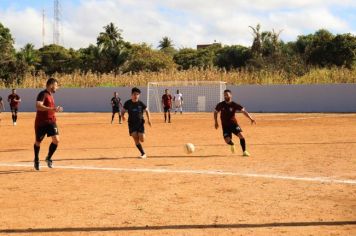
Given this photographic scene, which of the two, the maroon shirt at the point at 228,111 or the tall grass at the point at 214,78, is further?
the tall grass at the point at 214,78

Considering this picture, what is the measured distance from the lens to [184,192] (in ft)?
29.5

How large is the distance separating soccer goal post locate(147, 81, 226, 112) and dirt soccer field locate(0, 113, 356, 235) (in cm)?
3262

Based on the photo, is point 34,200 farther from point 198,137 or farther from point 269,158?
point 198,137

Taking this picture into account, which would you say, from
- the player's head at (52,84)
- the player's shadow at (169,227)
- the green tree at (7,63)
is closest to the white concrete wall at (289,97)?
the green tree at (7,63)

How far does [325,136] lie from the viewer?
19.3 m

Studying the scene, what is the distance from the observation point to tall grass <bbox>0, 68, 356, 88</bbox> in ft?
157

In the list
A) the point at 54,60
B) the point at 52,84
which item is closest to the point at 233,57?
the point at 54,60

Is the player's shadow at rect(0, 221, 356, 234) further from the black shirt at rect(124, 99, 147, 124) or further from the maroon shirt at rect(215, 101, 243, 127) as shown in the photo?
the maroon shirt at rect(215, 101, 243, 127)

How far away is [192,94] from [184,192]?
41.2 metres

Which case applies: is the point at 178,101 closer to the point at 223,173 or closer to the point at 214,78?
the point at 214,78

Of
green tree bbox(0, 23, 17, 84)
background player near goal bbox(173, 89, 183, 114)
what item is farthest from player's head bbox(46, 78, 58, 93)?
green tree bbox(0, 23, 17, 84)

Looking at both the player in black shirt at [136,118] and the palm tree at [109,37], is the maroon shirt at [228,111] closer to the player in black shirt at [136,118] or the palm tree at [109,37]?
the player in black shirt at [136,118]

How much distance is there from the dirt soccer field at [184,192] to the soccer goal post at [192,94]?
3262 cm

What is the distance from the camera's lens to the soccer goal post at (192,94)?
159 feet
